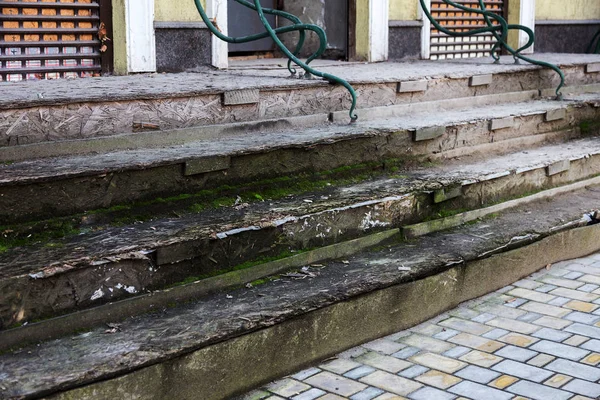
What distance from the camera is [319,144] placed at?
4.35 metres

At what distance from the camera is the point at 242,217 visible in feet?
11.9

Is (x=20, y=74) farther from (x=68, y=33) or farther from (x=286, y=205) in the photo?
(x=286, y=205)

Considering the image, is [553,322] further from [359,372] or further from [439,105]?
[439,105]

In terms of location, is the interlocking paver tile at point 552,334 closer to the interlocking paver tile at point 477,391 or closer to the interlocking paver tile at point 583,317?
the interlocking paver tile at point 583,317

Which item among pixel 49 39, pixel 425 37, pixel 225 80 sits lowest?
pixel 225 80

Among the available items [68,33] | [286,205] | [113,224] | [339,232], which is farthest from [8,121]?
[68,33]

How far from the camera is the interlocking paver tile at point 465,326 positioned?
12.4 ft

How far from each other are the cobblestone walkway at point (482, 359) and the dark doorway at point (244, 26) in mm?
4315

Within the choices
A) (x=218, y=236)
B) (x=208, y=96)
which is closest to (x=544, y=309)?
(x=218, y=236)

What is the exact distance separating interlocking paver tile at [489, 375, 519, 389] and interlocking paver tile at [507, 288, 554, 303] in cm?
95

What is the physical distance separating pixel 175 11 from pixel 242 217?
9.47 feet

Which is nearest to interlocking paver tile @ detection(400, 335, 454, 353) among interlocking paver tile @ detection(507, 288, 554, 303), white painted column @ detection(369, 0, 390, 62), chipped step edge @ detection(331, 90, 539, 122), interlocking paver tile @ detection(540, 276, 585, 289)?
interlocking paver tile @ detection(507, 288, 554, 303)

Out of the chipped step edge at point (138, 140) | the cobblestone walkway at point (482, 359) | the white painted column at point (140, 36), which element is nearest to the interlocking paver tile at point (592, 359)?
the cobblestone walkway at point (482, 359)

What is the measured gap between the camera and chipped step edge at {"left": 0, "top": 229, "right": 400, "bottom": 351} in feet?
9.44
